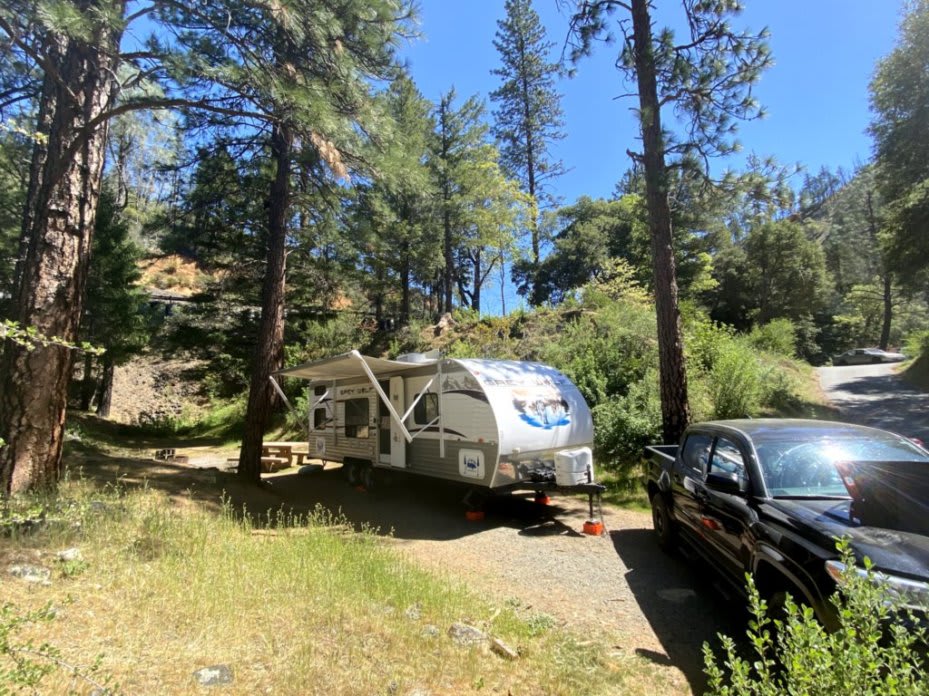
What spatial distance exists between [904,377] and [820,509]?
74.7ft

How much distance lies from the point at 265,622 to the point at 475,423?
485 cm

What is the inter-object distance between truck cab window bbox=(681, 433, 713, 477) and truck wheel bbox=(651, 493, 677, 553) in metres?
0.82

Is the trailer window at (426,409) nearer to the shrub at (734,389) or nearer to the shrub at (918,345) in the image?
the shrub at (734,389)

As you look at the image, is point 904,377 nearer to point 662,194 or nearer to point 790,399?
point 790,399

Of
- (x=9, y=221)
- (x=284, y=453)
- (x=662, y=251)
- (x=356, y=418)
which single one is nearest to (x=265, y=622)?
(x=356, y=418)

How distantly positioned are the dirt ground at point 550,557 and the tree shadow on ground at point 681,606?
1 centimetres

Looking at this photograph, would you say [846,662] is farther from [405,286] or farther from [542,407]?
[405,286]

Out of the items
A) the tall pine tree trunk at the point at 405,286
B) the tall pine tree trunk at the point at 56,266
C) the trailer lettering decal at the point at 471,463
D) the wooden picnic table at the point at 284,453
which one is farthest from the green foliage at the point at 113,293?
the trailer lettering decal at the point at 471,463

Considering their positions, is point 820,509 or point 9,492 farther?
point 9,492

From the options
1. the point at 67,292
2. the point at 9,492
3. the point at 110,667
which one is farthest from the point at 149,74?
the point at 110,667

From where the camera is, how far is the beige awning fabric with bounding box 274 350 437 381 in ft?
Result: 30.3

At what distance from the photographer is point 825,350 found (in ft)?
132

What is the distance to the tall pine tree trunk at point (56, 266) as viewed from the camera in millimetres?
5359

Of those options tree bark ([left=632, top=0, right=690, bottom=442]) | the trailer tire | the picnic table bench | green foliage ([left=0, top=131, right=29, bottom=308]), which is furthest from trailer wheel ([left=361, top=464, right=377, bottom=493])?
green foliage ([left=0, top=131, right=29, bottom=308])
